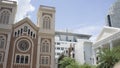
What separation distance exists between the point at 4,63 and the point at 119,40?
26052 mm

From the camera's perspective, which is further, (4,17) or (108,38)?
(4,17)

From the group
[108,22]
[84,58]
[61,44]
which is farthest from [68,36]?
[84,58]

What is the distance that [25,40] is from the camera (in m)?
43.8

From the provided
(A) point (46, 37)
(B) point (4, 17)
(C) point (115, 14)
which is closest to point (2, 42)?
(B) point (4, 17)

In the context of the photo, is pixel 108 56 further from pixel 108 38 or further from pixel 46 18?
pixel 46 18

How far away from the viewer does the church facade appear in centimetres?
4119

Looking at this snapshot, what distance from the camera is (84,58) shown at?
4491 cm

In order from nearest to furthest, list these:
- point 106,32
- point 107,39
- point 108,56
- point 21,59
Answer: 1. point 108,56
2. point 107,39
3. point 106,32
4. point 21,59

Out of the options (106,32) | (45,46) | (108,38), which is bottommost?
(45,46)

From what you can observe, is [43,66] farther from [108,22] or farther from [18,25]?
[108,22]

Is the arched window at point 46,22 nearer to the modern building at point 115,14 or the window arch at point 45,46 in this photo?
the window arch at point 45,46

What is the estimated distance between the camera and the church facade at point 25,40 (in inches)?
1622

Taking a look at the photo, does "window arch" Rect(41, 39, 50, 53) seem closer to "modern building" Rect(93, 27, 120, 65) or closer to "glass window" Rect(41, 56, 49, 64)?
"glass window" Rect(41, 56, 49, 64)

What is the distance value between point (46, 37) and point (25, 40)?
564 centimetres
